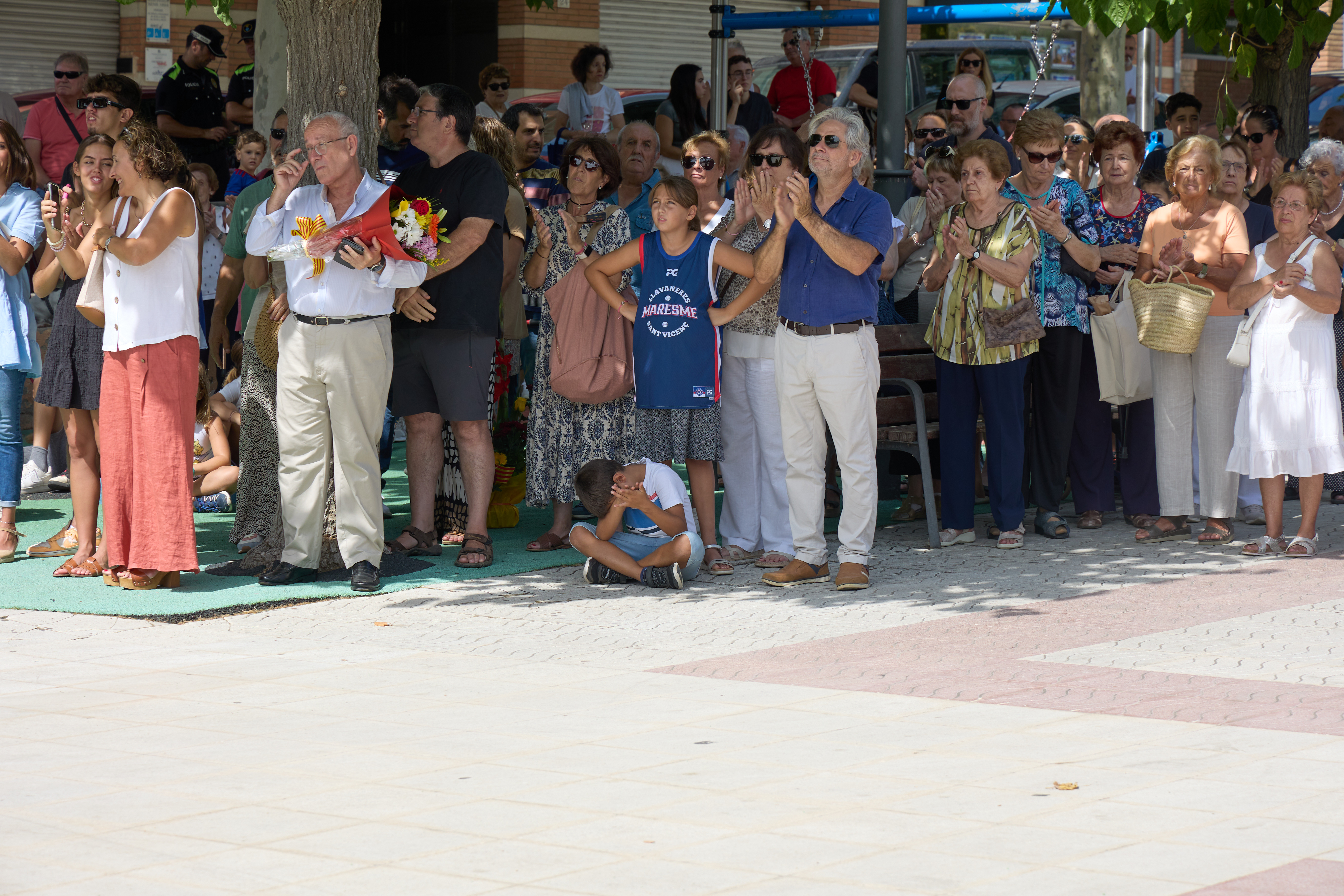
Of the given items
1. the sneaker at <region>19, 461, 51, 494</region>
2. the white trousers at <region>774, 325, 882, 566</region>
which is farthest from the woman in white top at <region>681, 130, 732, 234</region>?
the sneaker at <region>19, 461, 51, 494</region>

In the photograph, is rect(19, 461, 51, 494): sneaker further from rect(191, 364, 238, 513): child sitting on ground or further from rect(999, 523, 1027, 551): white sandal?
rect(999, 523, 1027, 551): white sandal

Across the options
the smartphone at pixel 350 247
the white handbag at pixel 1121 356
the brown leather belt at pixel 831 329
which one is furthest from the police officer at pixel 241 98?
the brown leather belt at pixel 831 329

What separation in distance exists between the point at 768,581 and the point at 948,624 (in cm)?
124

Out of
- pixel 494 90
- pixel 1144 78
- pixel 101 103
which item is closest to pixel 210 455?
pixel 101 103

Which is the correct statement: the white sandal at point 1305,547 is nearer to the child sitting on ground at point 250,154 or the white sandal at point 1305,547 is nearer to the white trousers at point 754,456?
the white trousers at point 754,456

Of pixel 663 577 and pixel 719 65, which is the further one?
pixel 719 65

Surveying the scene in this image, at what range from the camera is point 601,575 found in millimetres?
A: 8859

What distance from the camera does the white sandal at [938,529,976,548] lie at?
9.94 m

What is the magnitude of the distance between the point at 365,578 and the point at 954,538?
10.5 ft

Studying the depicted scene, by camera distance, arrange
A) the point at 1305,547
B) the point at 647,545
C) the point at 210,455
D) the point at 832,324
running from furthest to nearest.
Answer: the point at 210,455 < the point at 1305,547 < the point at 647,545 < the point at 832,324

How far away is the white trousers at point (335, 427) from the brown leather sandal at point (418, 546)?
2.90ft

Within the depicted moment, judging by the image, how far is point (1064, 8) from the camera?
1125 cm

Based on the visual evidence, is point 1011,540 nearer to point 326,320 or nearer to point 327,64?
point 326,320

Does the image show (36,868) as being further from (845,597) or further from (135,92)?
(135,92)
